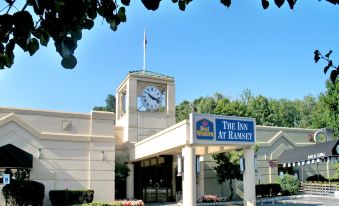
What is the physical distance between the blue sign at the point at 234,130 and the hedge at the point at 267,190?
10850 millimetres

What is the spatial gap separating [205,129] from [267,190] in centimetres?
1386

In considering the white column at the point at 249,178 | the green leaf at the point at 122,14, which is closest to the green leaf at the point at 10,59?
the green leaf at the point at 122,14

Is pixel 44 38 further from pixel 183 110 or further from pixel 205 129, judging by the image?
pixel 183 110

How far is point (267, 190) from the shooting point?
1344 inches

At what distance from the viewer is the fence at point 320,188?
3425 centimetres

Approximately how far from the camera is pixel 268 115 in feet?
223

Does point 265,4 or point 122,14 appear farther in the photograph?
point 122,14

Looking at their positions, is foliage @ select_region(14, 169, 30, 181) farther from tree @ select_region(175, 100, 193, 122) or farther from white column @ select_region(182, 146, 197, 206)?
tree @ select_region(175, 100, 193, 122)

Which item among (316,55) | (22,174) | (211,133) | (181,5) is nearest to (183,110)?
(22,174)

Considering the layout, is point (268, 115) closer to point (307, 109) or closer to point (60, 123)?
point (307, 109)

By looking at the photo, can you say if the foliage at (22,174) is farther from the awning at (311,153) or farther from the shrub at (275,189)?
the awning at (311,153)

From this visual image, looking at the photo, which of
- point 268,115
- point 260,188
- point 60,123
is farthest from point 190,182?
point 268,115

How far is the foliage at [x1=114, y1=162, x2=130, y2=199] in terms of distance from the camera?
3094cm

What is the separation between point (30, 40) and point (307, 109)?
8567 cm
